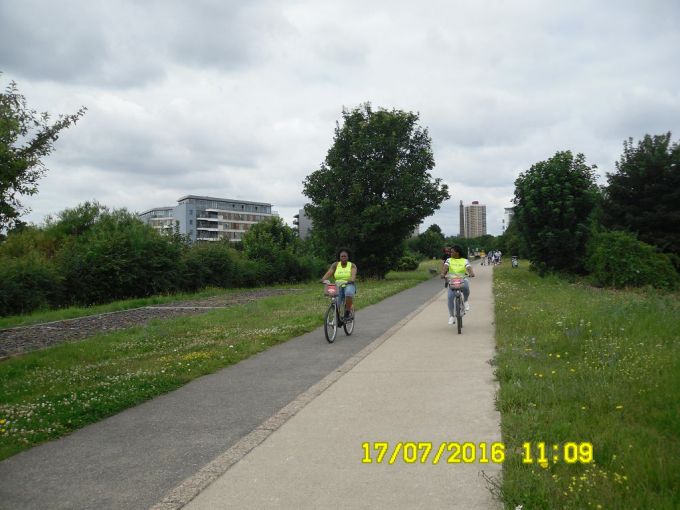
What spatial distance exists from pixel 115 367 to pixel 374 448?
5384 millimetres

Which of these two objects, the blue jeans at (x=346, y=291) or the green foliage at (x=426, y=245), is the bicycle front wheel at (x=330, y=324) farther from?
the green foliage at (x=426, y=245)

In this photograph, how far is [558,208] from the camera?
27.2 metres

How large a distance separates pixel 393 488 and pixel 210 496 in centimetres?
120

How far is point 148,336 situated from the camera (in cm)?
1204

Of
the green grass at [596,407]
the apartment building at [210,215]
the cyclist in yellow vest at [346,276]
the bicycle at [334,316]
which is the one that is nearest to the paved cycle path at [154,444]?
the green grass at [596,407]

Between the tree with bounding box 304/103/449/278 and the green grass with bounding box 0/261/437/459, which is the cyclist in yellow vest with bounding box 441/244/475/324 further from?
the tree with bounding box 304/103/449/278

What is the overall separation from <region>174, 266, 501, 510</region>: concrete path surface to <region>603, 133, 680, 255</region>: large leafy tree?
1027 inches

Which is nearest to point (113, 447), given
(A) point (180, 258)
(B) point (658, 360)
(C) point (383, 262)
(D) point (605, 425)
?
(D) point (605, 425)

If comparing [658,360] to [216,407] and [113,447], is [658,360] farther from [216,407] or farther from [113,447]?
[113,447]

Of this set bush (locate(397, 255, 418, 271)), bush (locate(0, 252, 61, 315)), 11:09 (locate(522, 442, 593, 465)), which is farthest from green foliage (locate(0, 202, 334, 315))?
11:09 (locate(522, 442, 593, 465))

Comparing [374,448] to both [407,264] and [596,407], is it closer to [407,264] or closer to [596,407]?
[596,407]

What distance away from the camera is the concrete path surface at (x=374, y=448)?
366 centimetres

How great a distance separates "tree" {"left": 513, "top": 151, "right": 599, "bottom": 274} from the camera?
1088 inches

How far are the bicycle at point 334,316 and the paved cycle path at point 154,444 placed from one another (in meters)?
2.10
